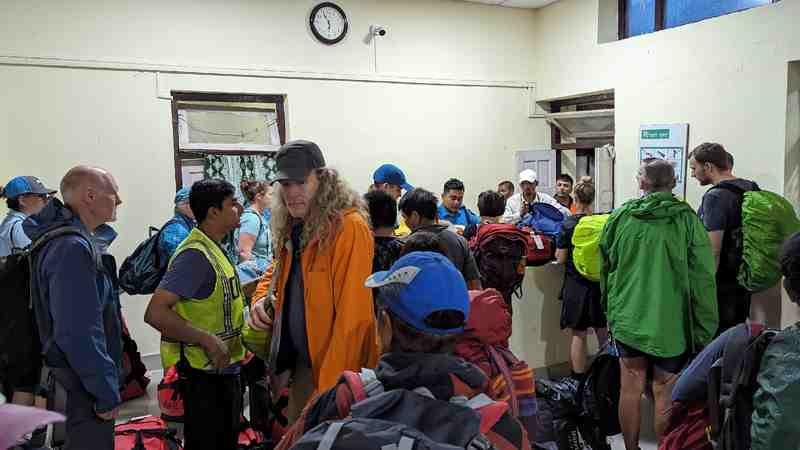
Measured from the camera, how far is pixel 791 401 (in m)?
1.56

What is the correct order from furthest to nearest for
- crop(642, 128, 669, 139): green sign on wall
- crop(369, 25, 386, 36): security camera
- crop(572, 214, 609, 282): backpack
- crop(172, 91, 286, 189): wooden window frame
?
crop(369, 25, 386, 36): security camera, crop(642, 128, 669, 139): green sign on wall, crop(172, 91, 286, 189): wooden window frame, crop(572, 214, 609, 282): backpack

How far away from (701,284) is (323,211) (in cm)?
188

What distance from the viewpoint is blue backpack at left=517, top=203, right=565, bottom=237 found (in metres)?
5.07

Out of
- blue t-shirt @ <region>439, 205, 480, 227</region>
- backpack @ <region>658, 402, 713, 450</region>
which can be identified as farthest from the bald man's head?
blue t-shirt @ <region>439, 205, 480, 227</region>

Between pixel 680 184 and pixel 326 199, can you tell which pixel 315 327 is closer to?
pixel 326 199

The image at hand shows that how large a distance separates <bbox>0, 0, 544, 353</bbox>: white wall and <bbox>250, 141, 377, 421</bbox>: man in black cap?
3526 millimetres

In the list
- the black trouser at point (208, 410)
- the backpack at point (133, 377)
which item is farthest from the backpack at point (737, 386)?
the backpack at point (133, 377)

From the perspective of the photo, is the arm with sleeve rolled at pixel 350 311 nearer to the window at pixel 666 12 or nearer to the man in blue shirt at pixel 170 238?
the man in blue shirt at pixel 170 238

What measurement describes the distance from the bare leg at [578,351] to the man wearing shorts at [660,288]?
114 cm

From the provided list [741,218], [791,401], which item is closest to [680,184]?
[741,218]

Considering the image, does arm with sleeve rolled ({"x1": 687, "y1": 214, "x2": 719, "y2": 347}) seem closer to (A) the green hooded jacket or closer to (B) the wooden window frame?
(A) the green hooded jacket

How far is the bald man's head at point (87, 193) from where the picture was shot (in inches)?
83.9

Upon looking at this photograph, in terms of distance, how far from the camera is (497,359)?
5.19 feet

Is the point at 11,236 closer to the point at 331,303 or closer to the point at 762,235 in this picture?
the point at 331,303
